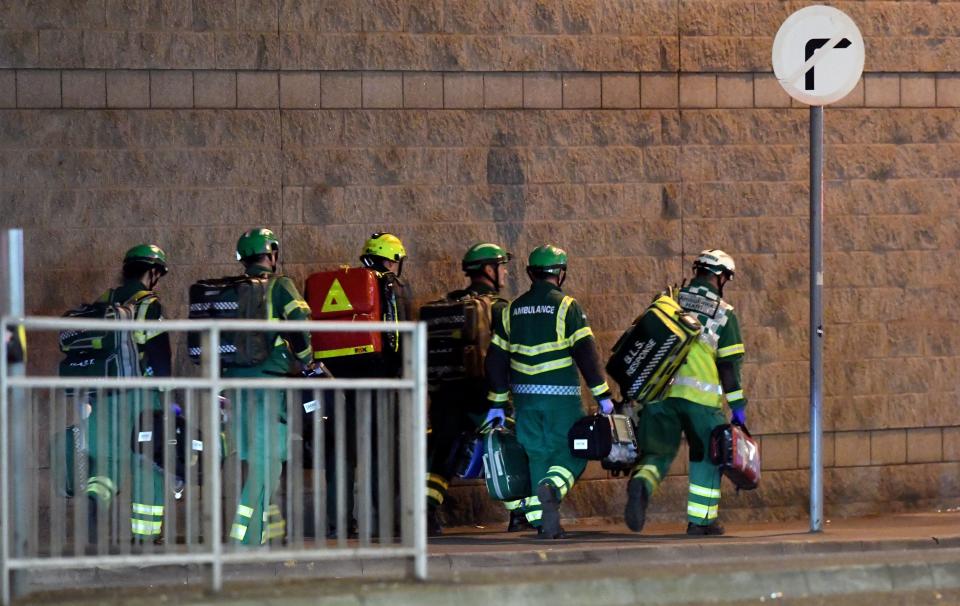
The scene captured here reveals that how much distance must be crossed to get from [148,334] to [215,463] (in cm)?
317

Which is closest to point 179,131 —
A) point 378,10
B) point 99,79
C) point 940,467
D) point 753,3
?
point 99,79

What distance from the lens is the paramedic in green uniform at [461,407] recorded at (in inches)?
485

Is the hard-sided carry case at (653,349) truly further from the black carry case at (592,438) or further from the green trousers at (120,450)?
the green trousers at (120,450)

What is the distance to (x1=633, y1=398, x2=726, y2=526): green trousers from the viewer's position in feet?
39.3

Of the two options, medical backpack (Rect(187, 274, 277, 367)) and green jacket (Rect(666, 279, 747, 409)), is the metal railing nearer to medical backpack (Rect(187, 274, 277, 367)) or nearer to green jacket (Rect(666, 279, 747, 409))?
medical backpack (Rect(187, 274, 277, 367))

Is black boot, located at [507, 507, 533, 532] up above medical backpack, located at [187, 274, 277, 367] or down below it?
below

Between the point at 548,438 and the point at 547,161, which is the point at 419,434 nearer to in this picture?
the point at 548,438

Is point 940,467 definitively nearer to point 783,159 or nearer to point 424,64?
point 783,159

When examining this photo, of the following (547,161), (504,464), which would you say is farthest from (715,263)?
(504,464)

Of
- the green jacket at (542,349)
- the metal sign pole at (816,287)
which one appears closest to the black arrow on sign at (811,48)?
the metal sign pole at (816,287)

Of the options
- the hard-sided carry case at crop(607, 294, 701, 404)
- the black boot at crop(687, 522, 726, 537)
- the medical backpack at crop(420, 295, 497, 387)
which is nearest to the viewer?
the hard-sided carry case at crop(607, 294, 701, 404)

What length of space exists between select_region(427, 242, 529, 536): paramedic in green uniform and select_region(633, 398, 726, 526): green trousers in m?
1.05

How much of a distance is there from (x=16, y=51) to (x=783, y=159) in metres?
5.77

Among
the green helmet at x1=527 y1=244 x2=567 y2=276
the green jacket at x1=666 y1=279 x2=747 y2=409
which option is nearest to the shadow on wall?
the green helmet at x1=527 y1=244 x2=567 y2=276
